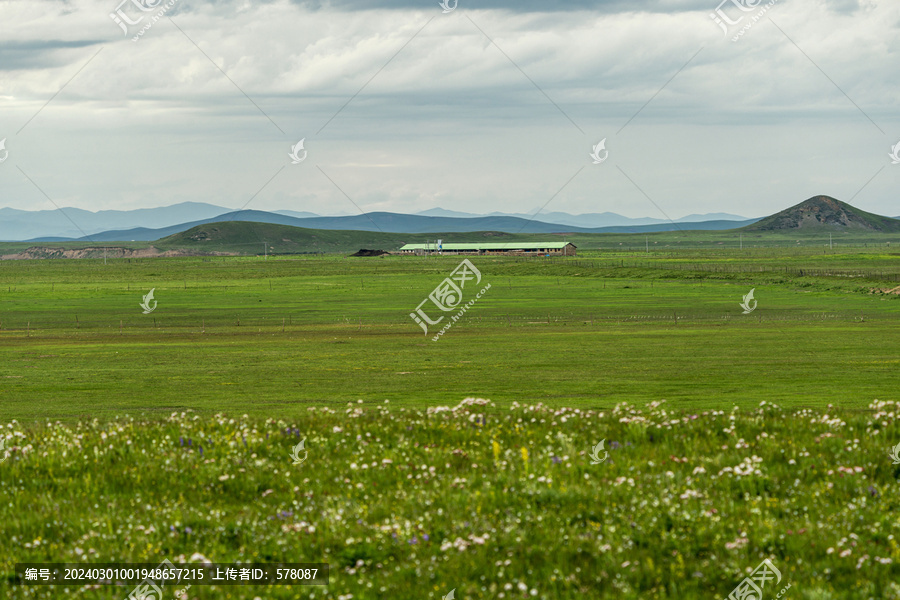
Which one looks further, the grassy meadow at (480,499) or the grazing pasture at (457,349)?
the grazing pasture at (457,349)

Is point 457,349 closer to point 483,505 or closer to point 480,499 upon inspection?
point 480,499

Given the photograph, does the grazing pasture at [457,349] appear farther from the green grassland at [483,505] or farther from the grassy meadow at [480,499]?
the green grassland at [483,505]

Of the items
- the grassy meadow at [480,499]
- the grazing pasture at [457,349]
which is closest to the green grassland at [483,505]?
the grassy meadow at [480,499]

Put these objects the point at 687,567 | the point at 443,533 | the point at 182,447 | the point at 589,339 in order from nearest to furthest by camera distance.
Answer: the point at 687,567
the point at 443,533
the point at 182,447
the point at 589,339

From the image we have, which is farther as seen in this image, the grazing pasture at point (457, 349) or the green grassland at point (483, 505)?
the grazing pasture at point (457, 349)

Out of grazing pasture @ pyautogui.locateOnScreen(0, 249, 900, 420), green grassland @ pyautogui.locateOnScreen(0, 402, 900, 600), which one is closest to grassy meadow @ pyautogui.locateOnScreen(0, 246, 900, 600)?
green grassland @ pyautogui.locateOnScreen(0, 402, 900, 600)

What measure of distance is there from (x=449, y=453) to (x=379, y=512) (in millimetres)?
2483

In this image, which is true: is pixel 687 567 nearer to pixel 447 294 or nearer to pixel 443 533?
pixel 443 533

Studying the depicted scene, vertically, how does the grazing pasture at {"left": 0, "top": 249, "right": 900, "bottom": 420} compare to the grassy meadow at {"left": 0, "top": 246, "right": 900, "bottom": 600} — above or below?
above

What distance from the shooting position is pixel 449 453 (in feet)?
48.3

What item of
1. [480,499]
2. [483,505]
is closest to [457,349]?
[480,499]

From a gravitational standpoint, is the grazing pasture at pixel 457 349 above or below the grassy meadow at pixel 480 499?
above

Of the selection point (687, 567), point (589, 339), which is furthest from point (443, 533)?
point (589, 339)

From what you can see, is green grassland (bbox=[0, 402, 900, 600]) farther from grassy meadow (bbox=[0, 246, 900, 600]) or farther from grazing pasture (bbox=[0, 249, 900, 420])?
grazing pasture (bbox=[0, 249, 900, 420])
